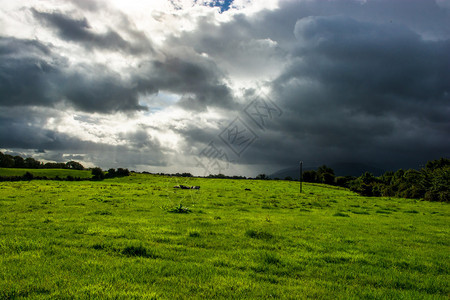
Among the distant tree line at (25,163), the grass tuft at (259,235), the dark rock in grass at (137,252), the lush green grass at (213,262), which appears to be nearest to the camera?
the lush green grass at (213,262)

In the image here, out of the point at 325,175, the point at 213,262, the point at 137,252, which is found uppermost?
the point at 325,175

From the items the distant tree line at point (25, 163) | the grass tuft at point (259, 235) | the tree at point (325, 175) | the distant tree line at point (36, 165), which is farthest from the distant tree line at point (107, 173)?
the tree at point (325, 175)

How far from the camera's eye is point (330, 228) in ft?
55.2

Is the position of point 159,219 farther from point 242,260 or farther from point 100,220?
point 242,260

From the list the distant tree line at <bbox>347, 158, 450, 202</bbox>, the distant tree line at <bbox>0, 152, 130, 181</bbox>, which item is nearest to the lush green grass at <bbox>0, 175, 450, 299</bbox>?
the distant tree line at <bbox>347, 158, 450, 202</bbox>

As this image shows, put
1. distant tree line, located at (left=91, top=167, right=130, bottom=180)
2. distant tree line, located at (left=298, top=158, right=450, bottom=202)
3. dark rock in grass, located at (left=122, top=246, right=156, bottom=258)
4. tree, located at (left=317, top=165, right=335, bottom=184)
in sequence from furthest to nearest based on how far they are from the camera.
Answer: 1. tree, located at (left=317, top=165, right=335, bottom=184)
2. distant tree line, located at (left=91, top=167, right=130, bottom=180)
3. distant tree line, located at (left=298, top=158, right=450, bottom=202)
4. dark rock in grass, located at (left=122, top=246, right=156, bottom=258)

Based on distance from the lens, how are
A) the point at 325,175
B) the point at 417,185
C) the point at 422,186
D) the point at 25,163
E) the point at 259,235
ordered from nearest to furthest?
the point at 259,235, the point at 422,186, the point at 417,185, the point at 25,163, the point at 325,175

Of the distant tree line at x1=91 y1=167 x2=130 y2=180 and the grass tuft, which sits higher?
the grass tuft

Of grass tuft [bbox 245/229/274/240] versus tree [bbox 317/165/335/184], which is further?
tree [bbox 317/165/335/184]

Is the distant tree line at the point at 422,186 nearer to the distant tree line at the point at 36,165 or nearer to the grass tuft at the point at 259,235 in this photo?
the grass tuft at the point at 259,235

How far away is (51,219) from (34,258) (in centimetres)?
869

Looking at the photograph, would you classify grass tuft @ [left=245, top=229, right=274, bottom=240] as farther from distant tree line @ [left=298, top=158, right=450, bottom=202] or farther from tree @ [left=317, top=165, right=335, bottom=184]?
tree @ [left=317, top=165, right=335, bottom=184]

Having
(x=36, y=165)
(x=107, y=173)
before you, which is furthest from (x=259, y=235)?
(x=36, y=165)

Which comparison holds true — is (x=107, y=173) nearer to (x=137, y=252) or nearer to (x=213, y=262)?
(x=137, y=252)
